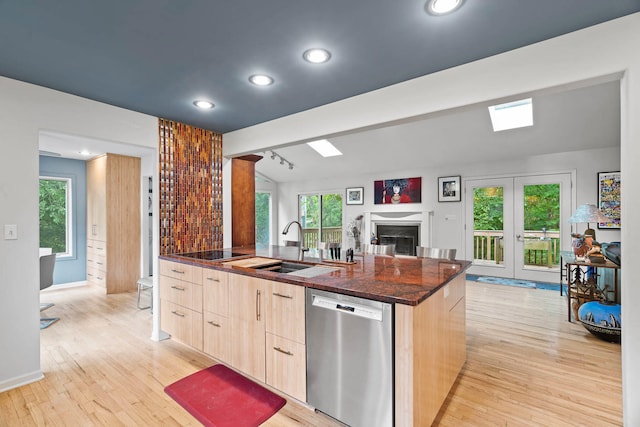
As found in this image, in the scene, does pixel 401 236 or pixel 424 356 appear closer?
pixel 424 356

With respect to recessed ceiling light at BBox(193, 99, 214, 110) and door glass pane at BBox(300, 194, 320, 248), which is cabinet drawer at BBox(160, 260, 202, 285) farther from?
door glass pane at BBox(300, 194, 320, 248)

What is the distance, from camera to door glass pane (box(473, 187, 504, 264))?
222 inches

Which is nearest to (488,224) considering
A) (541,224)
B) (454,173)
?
(541,224)

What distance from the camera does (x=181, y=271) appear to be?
9.27 feet

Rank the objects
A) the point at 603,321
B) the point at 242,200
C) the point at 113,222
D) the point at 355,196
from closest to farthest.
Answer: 1. the point at 603,321
2. the point at 242,200
3. the point at 113,222
4. the point at 355,196

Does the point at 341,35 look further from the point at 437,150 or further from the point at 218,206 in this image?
the point at 437,150

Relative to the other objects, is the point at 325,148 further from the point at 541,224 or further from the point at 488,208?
the point at 541,224

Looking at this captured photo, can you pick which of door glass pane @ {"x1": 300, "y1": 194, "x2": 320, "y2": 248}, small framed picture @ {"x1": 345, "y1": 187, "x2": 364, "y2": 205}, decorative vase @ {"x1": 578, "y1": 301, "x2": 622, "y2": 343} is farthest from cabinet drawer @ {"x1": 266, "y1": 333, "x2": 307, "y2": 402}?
door glass pane @ {"x1": 300, "y1": 194, "x2": 320, "y2": 248}

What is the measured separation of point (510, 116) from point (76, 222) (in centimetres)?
739

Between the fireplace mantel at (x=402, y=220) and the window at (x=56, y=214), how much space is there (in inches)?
226

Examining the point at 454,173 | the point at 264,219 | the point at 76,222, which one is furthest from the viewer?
the point at 264,219

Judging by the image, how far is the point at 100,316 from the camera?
382 cm

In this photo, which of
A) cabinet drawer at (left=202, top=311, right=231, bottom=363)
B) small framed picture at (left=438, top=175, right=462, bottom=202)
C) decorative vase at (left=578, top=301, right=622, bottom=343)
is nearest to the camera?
cabinet drawer at (left=202, top=311, right=231, bottom=363)

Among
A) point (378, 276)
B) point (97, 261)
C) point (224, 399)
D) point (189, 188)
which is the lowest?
point (224, 399)
